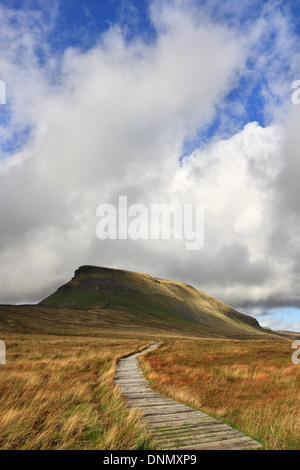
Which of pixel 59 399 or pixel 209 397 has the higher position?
pixel 59 399

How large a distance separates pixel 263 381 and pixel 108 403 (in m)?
11.2

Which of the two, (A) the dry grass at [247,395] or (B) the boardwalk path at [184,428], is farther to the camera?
(A) the dry grass at [247,395]

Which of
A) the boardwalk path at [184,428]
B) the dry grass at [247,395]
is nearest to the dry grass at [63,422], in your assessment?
the boardwalk path at [184,428]

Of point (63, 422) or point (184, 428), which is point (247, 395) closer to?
point (184, 428)

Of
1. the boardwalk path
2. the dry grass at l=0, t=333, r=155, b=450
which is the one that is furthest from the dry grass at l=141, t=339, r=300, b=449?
the dry grass at l=0, t=333, r=155, b=450

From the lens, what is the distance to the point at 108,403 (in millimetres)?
8602

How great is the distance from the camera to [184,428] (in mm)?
6812

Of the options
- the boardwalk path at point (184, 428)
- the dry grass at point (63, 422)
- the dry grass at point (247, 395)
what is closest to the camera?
the dry grass at point (63, 422)

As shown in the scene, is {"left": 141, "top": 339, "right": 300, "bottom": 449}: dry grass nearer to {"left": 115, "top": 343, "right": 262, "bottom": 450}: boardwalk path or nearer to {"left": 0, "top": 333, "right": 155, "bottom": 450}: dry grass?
{"left": 115, "top": 343, "right": 262, "bottom": 450}: boardwalk path

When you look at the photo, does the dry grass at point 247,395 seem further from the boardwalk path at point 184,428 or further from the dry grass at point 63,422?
the dry grass at point 63,422

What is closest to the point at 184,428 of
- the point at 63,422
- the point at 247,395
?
the point at 63,422

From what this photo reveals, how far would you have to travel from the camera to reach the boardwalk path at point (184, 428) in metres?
5.79

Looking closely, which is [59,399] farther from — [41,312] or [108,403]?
[41,312]
